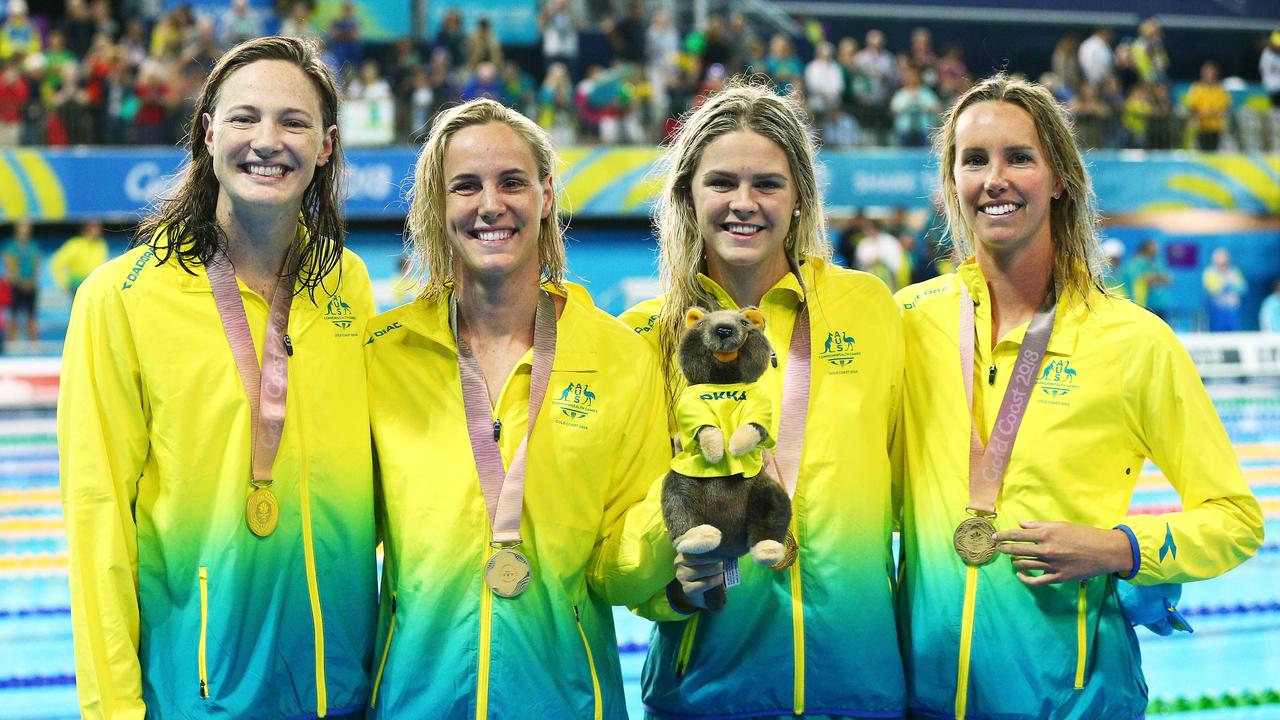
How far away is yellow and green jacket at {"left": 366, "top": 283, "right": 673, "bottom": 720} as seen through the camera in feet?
8.33

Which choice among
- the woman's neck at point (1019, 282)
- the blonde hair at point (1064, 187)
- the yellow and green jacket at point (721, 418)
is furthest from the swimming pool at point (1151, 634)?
the yellow and green jacket at point (721, 418)

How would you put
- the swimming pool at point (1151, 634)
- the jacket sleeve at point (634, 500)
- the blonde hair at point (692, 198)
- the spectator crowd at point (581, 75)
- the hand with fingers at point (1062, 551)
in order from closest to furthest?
1. the jacket sleeve at point (634, 500)
2. the hand with fingers at point (1062, 551)
3. the blonde hair at point (692, 198)
4. the swimming pool at point (1151, 634)
5. the spectator crowd at point (581, 75)

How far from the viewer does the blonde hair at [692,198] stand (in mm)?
2814

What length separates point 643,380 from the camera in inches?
108

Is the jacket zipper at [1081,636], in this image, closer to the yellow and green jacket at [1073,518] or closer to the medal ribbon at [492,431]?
the yellow and green jacket at [1073,518]

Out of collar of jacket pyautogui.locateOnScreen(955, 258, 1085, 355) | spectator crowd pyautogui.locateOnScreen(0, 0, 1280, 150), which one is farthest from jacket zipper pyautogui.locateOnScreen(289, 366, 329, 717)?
spectator crowd pyautogui.locateOnScreen(0, 0, 1280, 150)

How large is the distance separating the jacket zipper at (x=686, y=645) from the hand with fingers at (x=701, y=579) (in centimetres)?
21

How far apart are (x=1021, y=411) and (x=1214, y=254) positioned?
17.7 m

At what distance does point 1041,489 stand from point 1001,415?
7.4 inches

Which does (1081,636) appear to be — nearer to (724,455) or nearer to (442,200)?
(724,455)

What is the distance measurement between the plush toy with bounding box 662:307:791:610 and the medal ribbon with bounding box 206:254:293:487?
84 centimetres

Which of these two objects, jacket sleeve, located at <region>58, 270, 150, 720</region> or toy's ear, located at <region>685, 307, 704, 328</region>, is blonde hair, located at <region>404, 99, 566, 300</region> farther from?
jacket sleeve, located at <region>58, 270, 150, 720</region>

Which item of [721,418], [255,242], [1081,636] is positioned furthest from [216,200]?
[1081,636]

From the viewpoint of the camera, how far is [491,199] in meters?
2.62
